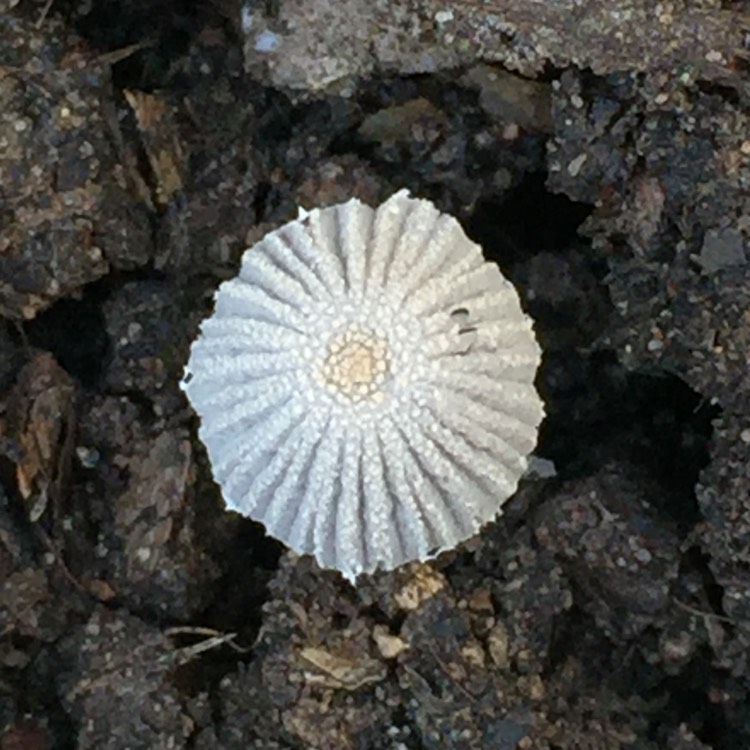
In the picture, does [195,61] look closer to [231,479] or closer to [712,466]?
[231,479]

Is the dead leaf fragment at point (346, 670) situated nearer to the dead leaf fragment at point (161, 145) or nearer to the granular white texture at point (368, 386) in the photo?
the granular white texture at point (368, 386)

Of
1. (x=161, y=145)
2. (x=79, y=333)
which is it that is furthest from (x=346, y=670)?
(x=161, y=145)

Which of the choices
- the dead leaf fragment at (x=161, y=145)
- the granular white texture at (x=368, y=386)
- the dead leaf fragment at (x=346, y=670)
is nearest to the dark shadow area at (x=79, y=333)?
the dead leaf fragment at (x=161, y=145)

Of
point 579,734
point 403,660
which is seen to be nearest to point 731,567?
point 579,734

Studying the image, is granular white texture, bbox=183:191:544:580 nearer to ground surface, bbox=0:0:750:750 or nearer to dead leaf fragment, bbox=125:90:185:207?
ground surface, bbox=0:0:750:750

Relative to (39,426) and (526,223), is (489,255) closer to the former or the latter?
(526,223)
